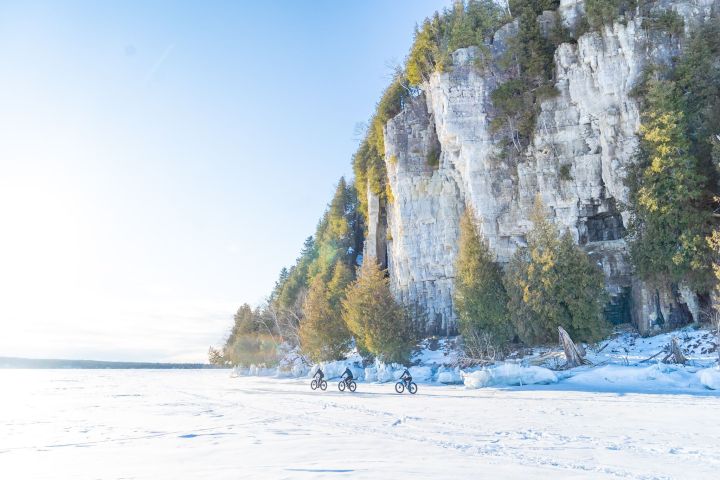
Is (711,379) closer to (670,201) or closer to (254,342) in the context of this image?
(670,201)

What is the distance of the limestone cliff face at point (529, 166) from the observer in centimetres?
3294

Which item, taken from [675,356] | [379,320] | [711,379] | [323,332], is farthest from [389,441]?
[323,332]

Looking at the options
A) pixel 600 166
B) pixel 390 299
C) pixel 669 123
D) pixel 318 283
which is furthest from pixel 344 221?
pixel 669 123

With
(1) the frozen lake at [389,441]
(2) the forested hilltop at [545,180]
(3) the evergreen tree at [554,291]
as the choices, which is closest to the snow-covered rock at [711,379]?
(1) the frozen lake at [389,441]

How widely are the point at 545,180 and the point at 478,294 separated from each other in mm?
10813

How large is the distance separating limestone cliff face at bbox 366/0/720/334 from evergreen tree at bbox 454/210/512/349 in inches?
171

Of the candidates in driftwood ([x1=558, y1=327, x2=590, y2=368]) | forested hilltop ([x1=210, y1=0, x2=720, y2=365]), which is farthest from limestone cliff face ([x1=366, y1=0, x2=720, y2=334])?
driftwood ([x1=558, y1=327, x2=590, y2=368])

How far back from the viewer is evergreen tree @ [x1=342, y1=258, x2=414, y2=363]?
35688 mm

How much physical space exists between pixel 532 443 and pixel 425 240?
1478 inches

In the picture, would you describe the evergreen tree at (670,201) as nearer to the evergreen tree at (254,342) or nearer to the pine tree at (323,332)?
the pine tree at (323,332)

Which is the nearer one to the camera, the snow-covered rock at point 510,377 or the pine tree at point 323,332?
the snow-covered rock at point 510,377

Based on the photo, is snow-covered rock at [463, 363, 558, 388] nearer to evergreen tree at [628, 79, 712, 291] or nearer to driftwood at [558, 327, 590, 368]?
driftwood at [558, 327, 590, 368]

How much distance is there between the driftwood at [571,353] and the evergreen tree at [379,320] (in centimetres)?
1261

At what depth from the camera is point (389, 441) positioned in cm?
978
